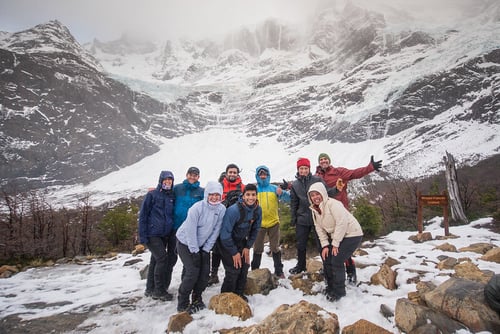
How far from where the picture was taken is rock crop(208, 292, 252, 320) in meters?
3.08

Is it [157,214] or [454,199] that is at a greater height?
[157,214]

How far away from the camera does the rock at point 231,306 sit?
10.1 feet

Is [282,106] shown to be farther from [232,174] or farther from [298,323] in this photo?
[298,323]

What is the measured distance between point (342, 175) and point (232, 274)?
2.50 metres

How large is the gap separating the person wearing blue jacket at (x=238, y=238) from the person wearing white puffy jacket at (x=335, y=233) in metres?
0.85

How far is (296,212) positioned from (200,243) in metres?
1.74

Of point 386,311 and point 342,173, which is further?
point 342,173

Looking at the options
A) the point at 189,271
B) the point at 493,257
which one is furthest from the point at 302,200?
the point at 493,257

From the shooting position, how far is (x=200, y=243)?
3420 mm

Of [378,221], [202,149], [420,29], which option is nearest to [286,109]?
[202,149]

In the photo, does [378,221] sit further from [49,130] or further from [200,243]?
[49,130]

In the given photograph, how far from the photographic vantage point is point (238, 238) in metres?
3.55

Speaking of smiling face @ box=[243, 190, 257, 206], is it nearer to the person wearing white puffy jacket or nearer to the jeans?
the person wearing white puffy jacket

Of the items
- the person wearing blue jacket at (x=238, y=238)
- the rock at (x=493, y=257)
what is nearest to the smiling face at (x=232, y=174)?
the person wearing blue jacket at (x=238, y=238)
